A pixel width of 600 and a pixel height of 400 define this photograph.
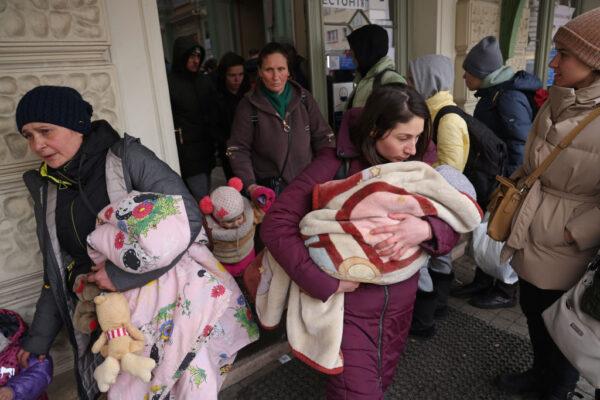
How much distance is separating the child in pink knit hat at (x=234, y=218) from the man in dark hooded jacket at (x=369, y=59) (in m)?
1.13

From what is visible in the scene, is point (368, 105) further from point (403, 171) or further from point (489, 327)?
point (489, 327)

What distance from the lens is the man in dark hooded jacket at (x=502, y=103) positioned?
9.91 ft

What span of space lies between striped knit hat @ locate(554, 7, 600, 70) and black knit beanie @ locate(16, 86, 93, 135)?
1.98 metres

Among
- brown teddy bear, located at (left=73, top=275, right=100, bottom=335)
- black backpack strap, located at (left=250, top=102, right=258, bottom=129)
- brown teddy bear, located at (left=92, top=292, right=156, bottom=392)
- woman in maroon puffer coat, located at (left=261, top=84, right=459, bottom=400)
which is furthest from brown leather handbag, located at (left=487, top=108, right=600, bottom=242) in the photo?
brown teddy bear, located at (left=73, top=275, right=100, bottom=335)

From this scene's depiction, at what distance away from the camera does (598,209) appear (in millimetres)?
1702

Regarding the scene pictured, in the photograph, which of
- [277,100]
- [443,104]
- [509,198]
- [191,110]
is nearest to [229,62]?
[191,110]

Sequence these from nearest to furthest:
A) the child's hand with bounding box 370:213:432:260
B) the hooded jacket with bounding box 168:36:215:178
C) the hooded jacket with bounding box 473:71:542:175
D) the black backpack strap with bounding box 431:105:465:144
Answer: the child's hand with bounding box 370:213:432:260
the black backpack strap with bounding box 431:105:465:144
the hooded jacket with bounding box 473:71:542:175
the hooded jacket with bounding box 168:36:215:178

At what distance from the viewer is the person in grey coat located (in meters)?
1.57

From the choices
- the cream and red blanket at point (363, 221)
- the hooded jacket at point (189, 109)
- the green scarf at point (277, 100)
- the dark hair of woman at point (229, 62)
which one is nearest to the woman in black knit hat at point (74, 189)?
the cream and red blanket at point (363, 221)

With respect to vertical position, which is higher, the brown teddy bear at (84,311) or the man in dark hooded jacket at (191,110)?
the man in dark hooded jacket at (191,110)

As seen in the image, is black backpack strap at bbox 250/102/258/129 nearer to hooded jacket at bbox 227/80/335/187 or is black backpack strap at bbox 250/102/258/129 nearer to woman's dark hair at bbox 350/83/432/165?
hooded jacket at bbox 227/80/335/187

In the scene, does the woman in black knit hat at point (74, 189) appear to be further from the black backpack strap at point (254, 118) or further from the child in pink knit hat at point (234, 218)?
the black backpack strap at point (254, 118)

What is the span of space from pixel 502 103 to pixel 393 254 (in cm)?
211

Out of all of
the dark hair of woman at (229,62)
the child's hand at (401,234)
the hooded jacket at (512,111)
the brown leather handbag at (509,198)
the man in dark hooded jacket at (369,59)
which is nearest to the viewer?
the child's hand at (401,234)
